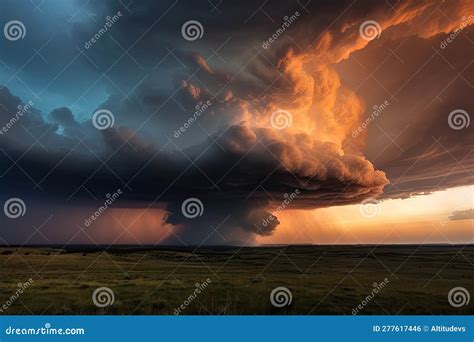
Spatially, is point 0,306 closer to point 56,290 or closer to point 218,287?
point 56,290

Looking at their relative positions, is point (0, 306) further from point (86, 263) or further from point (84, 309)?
point (86, 263)

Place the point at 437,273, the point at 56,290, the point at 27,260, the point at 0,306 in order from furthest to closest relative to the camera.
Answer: the point at 27,260
the point at 437,273
the point at 56,290
the point at 0,306

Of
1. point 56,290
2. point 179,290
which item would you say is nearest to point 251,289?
point 179,290

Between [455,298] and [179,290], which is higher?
[455,298]

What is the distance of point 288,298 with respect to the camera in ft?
98.4

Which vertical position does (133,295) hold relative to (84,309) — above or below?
above

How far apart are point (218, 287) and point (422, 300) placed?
16.0 metres

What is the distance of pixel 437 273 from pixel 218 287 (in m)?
41.6

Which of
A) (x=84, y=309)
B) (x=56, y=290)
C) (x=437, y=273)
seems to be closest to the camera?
(x=84, y=309)

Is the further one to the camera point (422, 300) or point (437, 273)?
point (437, 273)

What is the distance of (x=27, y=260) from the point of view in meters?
71.9

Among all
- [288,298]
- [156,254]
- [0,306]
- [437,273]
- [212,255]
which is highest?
[437,273]

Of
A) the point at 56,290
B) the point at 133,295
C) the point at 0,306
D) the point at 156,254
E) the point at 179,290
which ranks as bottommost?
the point at 0,306

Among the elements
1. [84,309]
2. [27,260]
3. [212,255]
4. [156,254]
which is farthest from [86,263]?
[84,309]
